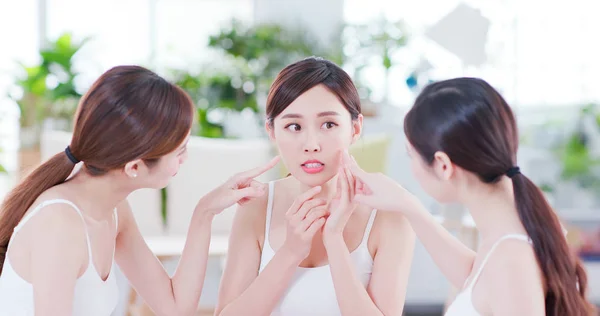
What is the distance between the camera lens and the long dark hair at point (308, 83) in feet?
5.82

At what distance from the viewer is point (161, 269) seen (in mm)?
1867

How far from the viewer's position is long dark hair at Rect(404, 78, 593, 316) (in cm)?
131

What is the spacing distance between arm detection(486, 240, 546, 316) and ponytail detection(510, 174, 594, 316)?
22 millimetres

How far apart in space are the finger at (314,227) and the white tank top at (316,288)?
16 cm

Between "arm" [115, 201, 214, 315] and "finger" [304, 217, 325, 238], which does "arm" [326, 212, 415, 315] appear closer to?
"finger" [304, 217, 325, 238]

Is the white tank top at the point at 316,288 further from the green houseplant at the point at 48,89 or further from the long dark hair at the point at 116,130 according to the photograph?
the green houseplant at the point at 48,89

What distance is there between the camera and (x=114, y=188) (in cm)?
164

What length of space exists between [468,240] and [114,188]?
2716 mm

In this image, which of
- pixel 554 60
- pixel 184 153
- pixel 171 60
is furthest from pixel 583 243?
pixel 184 153

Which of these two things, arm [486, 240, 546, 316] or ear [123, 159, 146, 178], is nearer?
arm [486, 240, 546, 316]

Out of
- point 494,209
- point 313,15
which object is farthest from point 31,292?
point 313,15

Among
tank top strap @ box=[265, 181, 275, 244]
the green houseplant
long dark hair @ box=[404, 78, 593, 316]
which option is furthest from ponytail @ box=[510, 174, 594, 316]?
the green houseplant

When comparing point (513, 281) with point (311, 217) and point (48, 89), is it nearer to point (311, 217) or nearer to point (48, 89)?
point (311, 217)

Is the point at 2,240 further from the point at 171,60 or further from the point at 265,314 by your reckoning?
the point at 171,60
